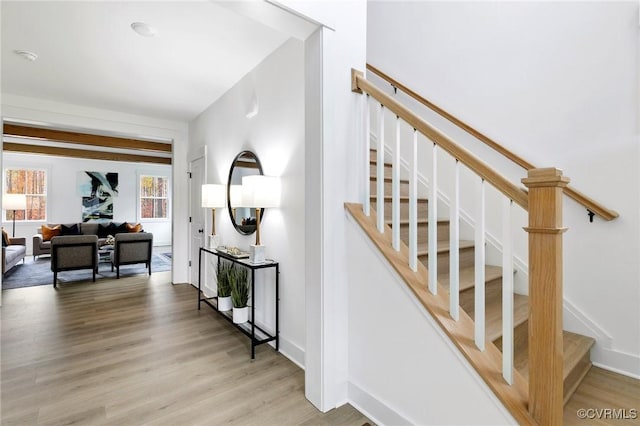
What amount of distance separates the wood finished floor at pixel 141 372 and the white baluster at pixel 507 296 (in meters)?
0.94

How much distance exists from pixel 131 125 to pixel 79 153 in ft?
13.8

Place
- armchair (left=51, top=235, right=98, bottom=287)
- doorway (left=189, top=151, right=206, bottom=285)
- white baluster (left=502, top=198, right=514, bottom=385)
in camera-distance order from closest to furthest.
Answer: white baluster (left=502, top=198, right=514, bottom=385)
doorway (left=189, top=151, right=206, bottom=285)
armchair (left=51, top=235, right=98, bottom=287)

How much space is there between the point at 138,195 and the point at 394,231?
377 inches

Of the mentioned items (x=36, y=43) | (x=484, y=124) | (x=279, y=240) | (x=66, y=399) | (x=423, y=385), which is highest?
(x=36, y=43)

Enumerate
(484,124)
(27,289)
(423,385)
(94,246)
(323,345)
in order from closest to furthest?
1. (423,385)
2. (323,345)
3. (484,124)
4. (27,289)
5. (94,246)

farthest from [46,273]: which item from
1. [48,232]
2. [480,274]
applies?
[480,274]

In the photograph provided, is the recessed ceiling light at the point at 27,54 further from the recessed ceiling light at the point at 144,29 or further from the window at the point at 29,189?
the window at the point at 29,189

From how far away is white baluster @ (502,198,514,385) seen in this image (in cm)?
121

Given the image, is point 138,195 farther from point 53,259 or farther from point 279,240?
point 279,240

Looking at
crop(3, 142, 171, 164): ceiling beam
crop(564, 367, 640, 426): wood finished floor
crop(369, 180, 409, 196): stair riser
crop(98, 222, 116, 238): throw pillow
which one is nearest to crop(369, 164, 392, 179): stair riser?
crop(369, 180, 409, 196): stair riser

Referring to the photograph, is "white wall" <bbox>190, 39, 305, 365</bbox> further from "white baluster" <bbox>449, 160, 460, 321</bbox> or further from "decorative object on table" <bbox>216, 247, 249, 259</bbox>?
"white baluster" <bbox>449, 160, 460, 321</bbox>

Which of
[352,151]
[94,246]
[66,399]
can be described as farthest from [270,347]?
[94,246]

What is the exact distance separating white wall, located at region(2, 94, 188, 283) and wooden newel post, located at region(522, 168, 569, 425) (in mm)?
4973

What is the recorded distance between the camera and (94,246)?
533cm
